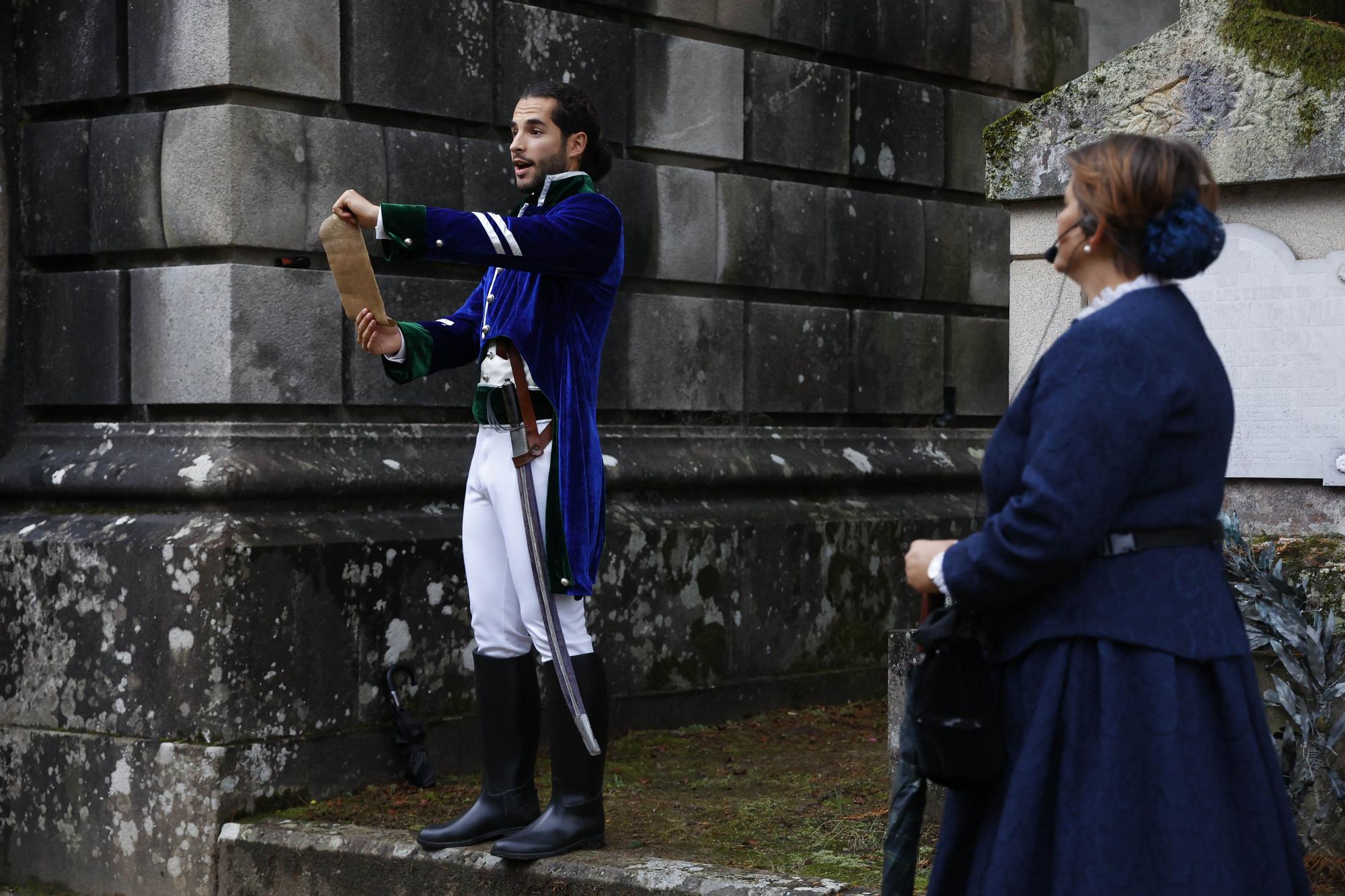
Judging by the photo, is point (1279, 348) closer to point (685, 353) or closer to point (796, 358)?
point (685, 353)

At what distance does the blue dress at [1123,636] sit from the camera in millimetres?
2838

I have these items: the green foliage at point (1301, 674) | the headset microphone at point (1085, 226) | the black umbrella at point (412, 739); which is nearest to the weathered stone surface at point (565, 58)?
the black umbrella at point (412, 739)

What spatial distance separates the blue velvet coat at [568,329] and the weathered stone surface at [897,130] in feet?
10.5

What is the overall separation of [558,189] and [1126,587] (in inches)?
84.8

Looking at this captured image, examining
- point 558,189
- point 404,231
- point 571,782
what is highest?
point 558,189

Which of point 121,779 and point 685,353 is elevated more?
point 685,353

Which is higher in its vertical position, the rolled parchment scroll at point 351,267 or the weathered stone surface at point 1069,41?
the weathered stone surface at point 1069,41

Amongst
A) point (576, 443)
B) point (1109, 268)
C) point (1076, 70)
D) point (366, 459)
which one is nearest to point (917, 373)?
point (1076, 70)

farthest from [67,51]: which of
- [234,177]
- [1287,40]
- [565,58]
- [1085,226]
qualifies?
[1085,226]

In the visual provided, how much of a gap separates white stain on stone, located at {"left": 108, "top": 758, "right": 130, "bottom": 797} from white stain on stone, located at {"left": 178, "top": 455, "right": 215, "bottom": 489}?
2.68ft

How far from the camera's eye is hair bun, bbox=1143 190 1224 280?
2902 mm

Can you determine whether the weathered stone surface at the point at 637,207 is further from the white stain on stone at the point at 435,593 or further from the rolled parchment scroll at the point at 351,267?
the rolled parchment scroll at the point at 351,267

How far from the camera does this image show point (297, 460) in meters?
5.56

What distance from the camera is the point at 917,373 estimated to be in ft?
26.2
